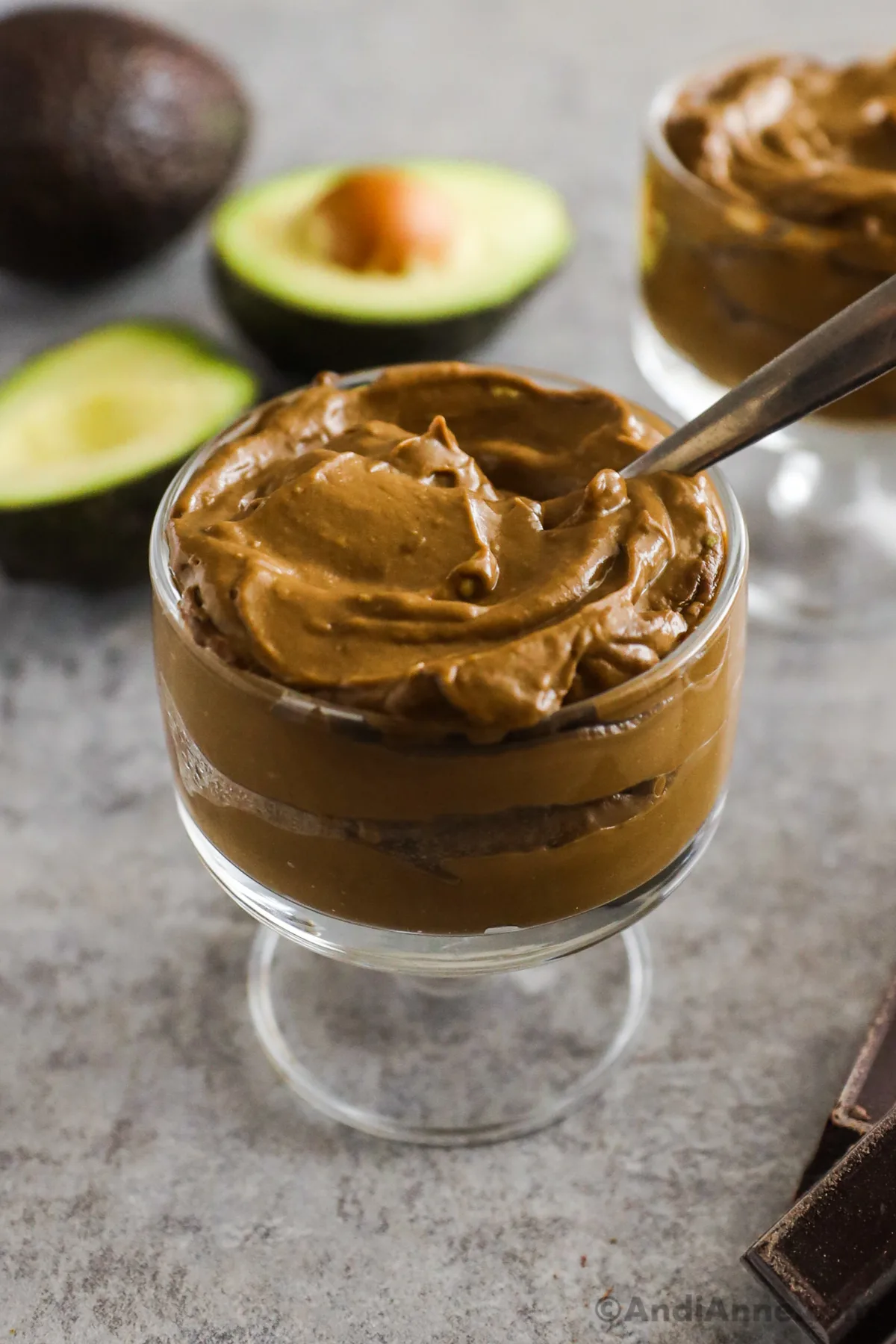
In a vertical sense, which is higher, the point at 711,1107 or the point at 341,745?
the point at 341,745

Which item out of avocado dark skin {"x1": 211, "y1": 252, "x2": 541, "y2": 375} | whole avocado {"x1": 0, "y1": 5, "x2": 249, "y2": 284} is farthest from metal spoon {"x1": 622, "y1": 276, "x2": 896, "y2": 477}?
whole avocado {"x1": 0, "y1": 5, "x2": 249, "y2": 284}

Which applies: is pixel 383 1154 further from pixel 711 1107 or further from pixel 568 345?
pixel 568 345

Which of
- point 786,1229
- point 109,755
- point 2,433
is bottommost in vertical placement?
point 109,755

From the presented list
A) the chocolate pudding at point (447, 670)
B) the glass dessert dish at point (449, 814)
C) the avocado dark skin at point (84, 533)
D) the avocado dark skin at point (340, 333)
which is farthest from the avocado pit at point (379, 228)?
the chocolate pudding at point (447, 670)

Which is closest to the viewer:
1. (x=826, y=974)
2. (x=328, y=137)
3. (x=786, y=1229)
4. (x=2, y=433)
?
(x=786, y=1229)

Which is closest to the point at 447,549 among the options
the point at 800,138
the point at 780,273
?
the point at 780,273

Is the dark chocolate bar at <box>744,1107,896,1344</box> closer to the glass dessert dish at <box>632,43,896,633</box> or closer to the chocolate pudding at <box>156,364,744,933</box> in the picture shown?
the chocolate pudding at <box>156,364,744,933</box>

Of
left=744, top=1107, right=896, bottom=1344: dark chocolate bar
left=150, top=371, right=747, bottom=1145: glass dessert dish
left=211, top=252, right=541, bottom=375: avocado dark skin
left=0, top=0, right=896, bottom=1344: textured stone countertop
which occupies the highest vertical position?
left=150, top=371, right=747, bottom=1145: glass dessert dish

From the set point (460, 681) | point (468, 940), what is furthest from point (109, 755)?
point (460, 681)
